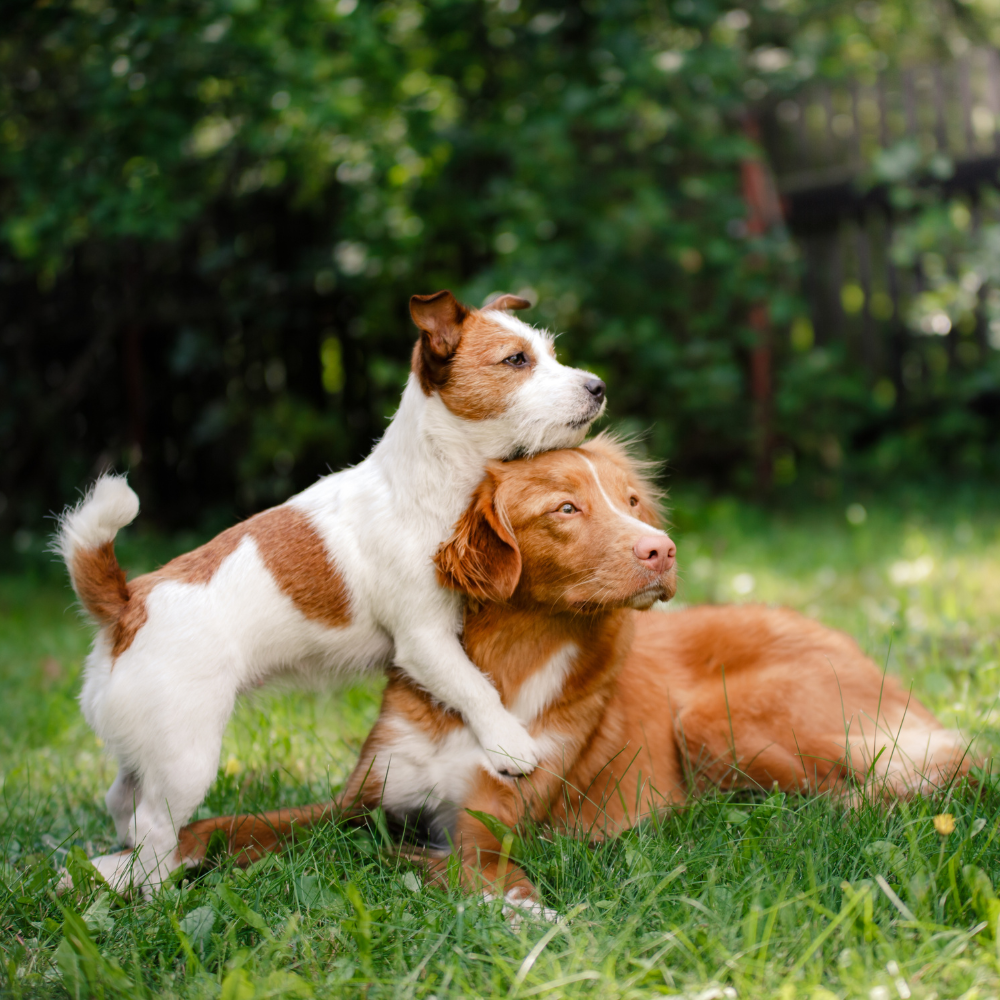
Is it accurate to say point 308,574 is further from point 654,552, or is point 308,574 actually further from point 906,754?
point 906,754

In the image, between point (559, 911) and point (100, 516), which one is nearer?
point (559, 911)

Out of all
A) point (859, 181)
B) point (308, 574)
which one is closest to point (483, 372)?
point (308, 574)

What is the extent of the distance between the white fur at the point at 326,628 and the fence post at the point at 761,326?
14.7ft

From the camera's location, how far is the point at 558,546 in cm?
209

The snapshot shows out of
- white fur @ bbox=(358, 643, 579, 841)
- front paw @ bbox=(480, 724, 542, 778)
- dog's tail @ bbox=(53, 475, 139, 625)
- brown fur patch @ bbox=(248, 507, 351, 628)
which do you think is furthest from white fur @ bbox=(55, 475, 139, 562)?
front paw @ bbox=(480, 724, 542, 778)

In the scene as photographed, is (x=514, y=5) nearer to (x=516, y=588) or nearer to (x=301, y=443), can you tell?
(x=301, y=443)

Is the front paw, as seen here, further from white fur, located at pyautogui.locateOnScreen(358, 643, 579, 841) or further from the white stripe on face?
the white stripe on face

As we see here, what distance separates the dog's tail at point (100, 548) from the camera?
229 cm

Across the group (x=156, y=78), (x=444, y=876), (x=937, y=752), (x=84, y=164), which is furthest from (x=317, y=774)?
(x=84, y=164)

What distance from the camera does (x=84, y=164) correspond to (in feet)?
18.1

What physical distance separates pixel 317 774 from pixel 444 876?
878 mm

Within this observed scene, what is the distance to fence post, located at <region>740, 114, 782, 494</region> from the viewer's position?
257 inches

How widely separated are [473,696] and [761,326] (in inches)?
200

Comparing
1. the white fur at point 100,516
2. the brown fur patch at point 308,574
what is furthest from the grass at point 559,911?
the white fur at point 100,516
